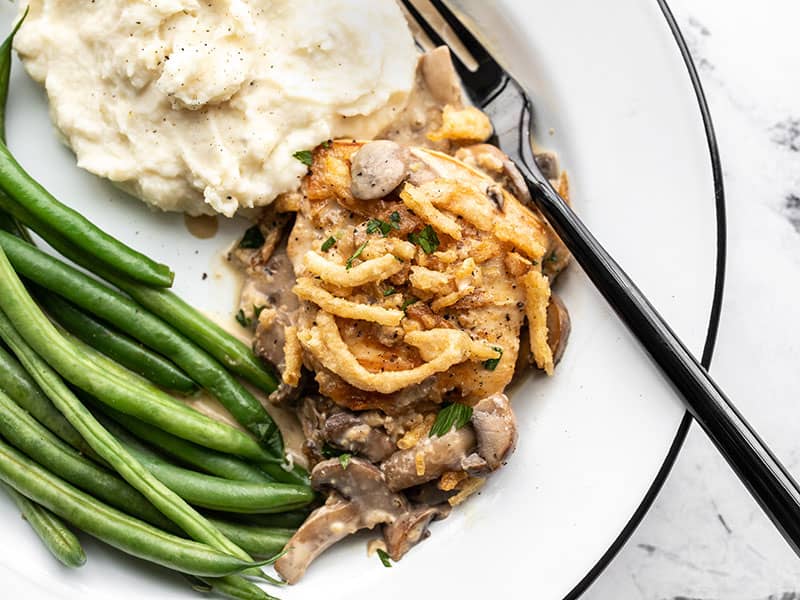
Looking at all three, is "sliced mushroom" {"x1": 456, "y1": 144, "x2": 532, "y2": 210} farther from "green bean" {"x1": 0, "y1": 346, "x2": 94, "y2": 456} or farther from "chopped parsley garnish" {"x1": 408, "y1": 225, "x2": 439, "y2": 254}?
"green bean" {"x1": 0, "y1": 346, "x2": 94, "y2": 456}

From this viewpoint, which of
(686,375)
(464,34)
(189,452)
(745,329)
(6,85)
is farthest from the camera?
(745,329)

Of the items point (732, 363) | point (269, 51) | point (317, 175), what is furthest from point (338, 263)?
point (732, 363)

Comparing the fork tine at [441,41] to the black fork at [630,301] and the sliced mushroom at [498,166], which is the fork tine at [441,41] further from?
the sliced mushroom at [498,166]

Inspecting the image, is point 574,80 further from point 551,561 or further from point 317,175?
point 551,561

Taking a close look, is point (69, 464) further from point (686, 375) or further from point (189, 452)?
point (686, 375)

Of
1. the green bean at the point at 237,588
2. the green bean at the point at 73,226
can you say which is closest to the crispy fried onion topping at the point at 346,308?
the green bean at the point at 73,226

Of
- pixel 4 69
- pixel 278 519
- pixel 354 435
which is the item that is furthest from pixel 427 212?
pixel 4 69

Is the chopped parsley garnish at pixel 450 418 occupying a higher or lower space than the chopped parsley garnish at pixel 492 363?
lower
